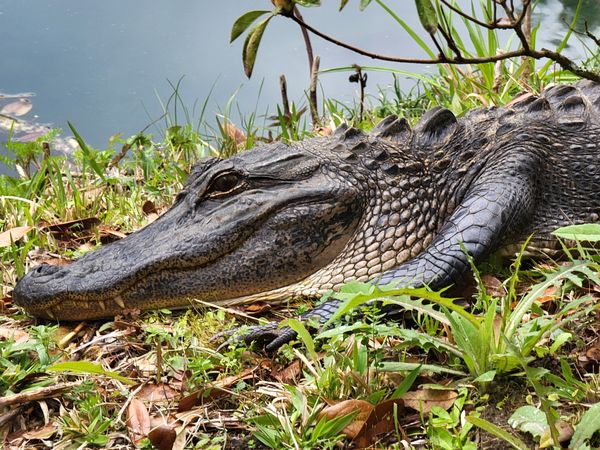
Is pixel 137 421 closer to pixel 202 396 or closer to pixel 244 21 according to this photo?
→ pixel 202 396

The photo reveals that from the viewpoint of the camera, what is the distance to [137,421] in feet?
7.47

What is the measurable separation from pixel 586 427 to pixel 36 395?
65.8 inches

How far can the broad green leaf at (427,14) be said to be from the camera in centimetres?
193

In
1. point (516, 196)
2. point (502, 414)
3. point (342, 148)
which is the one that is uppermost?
point (342, 148)

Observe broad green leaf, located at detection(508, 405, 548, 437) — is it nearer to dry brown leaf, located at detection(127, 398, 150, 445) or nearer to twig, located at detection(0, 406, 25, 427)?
dry brown leaf, located at detection(127, 398, 150, 445)

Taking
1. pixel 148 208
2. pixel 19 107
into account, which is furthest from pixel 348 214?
pixel 19 107

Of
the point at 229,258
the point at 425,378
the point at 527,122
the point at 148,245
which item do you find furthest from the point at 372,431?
the point at 527,122

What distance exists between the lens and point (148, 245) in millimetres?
3104

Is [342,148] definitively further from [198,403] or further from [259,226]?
[198,403]

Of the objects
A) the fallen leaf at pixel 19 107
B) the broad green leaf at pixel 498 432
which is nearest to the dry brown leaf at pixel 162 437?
the broad green leaf at pixel 498 432

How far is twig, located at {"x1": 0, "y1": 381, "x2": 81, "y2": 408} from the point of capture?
2369 millimetres

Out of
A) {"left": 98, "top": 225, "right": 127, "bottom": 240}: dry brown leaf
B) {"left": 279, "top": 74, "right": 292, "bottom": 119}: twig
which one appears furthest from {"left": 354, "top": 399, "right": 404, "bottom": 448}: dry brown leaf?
{"left": 279, "top": 74, "right": 292, "bottom": 119}: twig

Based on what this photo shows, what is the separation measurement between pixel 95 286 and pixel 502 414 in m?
1.72

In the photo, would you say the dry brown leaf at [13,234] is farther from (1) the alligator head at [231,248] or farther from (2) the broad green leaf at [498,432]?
(2) the broad green leaf at [498,432]
